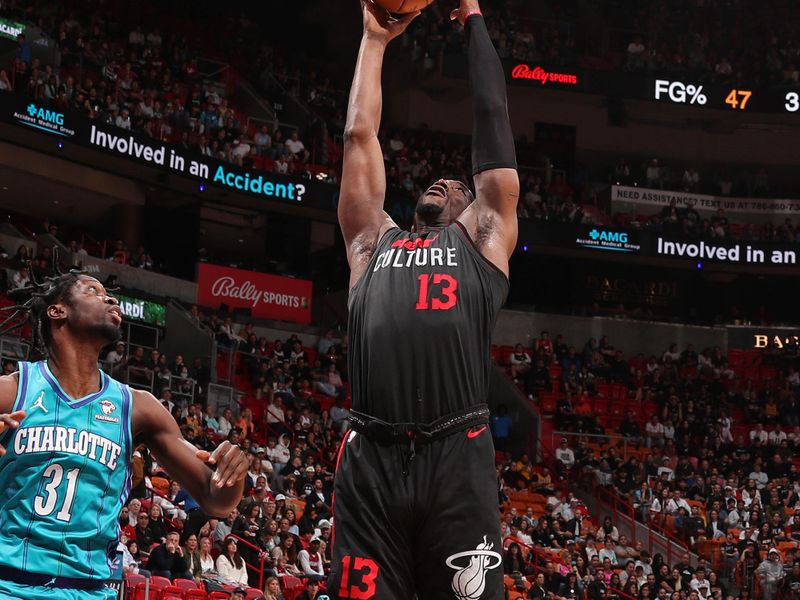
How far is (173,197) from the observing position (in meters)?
30.0

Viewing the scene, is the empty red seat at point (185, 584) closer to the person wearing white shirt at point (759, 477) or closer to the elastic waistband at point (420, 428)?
the elastic waistband at point (420, 428)

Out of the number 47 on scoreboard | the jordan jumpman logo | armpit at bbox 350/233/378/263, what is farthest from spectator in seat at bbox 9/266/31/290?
the number 47 on scoreboard

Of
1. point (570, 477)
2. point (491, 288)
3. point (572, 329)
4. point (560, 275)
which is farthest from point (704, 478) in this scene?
point (491, 288)

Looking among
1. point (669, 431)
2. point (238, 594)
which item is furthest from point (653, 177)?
point (238, 594)

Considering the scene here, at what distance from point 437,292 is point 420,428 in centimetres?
51

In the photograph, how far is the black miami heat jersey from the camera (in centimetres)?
434

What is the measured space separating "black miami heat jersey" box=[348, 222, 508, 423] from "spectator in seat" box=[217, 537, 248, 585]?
1019 cm

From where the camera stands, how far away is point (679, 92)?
32.8 metres

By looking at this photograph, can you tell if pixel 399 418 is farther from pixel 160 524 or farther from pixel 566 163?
pixel 566 163

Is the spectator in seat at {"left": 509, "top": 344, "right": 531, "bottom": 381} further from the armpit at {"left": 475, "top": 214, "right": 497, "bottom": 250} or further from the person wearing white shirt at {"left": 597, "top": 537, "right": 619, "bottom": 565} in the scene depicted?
the armpit at {"left": 475, "top": 214, "right": 497, "bottom": 250}

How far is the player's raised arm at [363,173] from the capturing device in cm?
484

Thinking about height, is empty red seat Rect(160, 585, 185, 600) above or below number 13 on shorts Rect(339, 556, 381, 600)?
below

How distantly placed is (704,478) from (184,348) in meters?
10.9

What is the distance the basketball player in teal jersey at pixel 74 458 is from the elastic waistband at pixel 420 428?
0.48 m
